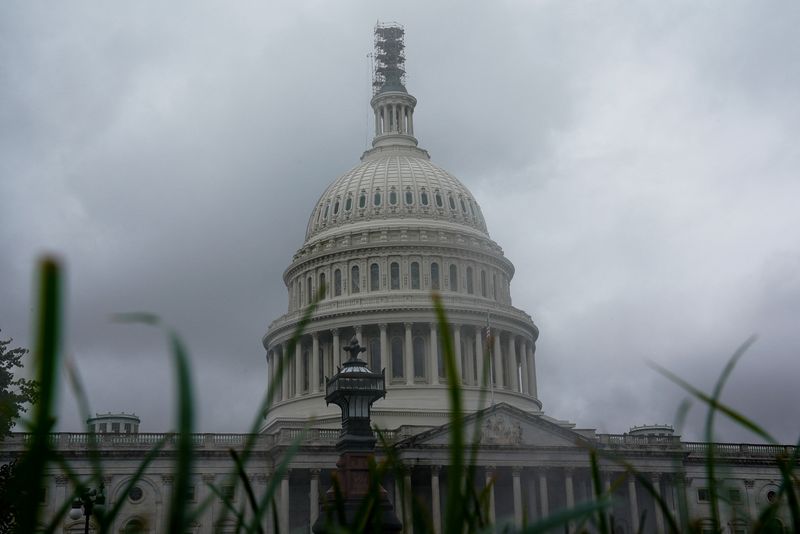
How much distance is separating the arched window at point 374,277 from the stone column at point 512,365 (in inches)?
513

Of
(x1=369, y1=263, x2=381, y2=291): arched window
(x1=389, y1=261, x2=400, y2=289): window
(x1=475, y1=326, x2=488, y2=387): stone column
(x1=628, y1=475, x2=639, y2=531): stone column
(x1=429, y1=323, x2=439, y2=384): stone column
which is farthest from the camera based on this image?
(x1=369, y1=263, x2=381, y2=291): arched window

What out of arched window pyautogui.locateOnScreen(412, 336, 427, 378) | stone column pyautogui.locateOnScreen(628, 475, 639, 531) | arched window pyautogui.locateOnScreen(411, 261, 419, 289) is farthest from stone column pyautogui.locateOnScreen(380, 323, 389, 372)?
stone column pyautogui.locateOnScreen(628, 475, 639, 531)

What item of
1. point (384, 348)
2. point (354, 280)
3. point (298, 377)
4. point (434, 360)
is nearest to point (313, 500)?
point (384, 348)

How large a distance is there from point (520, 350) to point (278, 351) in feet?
74.0

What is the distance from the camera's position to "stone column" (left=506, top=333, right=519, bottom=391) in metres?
96.8

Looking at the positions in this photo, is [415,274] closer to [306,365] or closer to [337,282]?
[337,282]

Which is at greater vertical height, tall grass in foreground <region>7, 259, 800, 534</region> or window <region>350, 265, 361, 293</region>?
window <region>350, 265, 361, 293</region>

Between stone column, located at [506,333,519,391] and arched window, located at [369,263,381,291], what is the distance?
13033 millimetres

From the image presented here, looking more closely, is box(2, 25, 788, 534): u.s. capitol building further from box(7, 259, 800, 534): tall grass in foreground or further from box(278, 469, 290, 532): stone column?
box(7, 259, 800, 534): tall grass in foreground

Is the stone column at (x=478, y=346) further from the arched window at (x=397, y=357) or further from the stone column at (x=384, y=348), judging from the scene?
the stone column at (x=384, y=348)

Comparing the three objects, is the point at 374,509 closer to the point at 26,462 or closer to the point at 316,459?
the point at 26,462

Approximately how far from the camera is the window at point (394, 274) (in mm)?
97688

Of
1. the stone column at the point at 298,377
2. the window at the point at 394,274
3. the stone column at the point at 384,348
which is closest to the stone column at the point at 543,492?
the stone column at the point at 384,348

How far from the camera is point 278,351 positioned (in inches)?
3861
